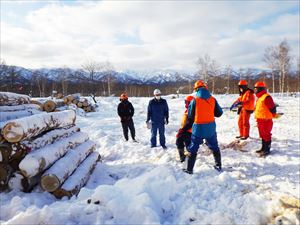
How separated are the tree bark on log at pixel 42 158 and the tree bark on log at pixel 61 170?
11 cm

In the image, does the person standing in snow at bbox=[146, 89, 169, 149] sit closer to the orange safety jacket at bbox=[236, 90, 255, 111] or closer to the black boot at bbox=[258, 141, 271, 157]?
the orange safety jacket at bbox=[236, 90, 255, 111]

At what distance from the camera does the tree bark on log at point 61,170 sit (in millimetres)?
5113

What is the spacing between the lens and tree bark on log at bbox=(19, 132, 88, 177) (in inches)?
200

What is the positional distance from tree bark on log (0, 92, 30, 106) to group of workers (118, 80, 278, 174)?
327cm

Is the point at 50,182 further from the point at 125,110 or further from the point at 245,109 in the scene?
the point at 245,109

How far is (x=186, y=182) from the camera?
521 cm

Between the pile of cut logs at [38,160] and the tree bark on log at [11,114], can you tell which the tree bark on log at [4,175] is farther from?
the tree bark on log at [11,114]

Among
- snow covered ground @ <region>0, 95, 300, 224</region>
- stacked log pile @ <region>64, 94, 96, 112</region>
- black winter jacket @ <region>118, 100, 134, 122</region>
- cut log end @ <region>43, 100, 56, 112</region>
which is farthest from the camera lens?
stacked log pile @ <region>64, 94, 96, 112</region>

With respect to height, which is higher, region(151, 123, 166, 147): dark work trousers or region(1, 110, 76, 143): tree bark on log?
region(1, 110, 76, 143): tree bark on log

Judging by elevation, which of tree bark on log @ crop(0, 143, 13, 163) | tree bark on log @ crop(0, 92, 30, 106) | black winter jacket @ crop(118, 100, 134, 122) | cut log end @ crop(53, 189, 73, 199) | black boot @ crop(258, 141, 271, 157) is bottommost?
cut log end @ crop(53, 189, 73, 199)

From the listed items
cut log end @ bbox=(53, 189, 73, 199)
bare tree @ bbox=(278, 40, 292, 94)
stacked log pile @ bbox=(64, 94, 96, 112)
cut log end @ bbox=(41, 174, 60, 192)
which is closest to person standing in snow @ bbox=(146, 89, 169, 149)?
cut log end @ bbox=(53, 189, 73, 199)

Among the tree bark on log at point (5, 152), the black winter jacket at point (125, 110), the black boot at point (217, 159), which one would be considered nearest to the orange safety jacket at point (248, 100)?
the black boot at point (217, 159)

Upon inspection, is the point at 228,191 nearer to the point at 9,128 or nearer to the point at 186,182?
the point at 186,182

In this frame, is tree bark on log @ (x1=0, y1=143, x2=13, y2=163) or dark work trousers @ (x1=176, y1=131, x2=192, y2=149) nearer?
tree bark on log @ (x1=0, y1=143, x2=13, y2=163)
